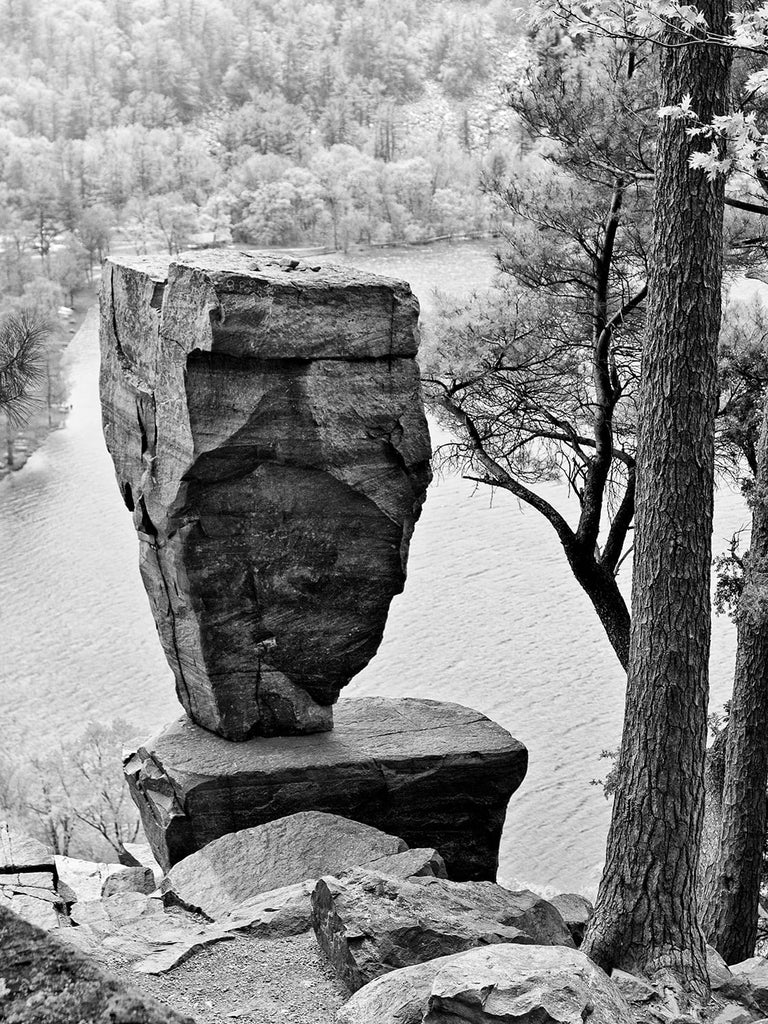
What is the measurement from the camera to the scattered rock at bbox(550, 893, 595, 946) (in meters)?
5.12

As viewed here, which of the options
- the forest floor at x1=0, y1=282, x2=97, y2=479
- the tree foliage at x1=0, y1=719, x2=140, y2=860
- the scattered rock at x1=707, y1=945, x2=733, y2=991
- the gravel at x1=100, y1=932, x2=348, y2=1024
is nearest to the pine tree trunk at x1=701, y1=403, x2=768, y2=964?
the scattered rock at x1=707, y1=945, x2=733, y2=991

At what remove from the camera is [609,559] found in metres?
7.30

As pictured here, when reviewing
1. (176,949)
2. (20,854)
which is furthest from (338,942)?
(20,854)

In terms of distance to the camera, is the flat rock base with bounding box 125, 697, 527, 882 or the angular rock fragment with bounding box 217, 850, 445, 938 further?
the flat rock base with bounding box 125, 697, 527, 882

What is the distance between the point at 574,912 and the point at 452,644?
996 cm

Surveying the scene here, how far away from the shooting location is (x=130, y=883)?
524 cm

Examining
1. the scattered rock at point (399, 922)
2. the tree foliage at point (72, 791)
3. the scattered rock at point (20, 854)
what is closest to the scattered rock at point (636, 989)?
the scattered rock at point (399, 922)

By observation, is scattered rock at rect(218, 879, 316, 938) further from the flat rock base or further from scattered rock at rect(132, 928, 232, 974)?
the flat rock base

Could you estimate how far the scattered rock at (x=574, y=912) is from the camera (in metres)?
5.12

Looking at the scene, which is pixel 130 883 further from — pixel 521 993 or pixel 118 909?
pixel 521 993

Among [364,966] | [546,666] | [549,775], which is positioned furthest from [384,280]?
[546,666]

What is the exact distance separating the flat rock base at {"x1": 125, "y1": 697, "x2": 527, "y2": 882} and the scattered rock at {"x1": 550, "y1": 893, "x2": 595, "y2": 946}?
0.77m

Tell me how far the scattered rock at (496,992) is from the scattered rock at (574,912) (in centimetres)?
193

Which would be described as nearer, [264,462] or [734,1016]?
[734,1016]
